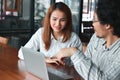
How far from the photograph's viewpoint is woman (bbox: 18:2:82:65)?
2.41 m

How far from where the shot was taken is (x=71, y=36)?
2617 millimetres

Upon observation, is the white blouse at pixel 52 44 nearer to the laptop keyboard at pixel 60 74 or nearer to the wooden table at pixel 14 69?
the wooden table at pixel 14 69

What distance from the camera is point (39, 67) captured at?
1675 mm

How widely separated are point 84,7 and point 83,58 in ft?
21.1

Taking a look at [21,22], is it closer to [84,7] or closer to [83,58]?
[84,7]

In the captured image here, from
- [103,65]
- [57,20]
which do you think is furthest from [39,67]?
[57,20]

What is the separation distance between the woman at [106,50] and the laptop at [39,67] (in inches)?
6.9

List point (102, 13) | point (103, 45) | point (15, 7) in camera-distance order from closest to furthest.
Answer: point (102, 13) < point (103, 45) < point (15, 7)

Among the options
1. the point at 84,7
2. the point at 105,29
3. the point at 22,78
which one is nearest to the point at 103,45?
the point at 105,29

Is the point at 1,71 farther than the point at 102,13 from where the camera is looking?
Yes

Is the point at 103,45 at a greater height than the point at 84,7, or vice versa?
the point at 84,7

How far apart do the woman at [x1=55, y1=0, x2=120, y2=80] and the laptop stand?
17 centimetres

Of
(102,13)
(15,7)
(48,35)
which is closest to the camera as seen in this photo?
(102,13)

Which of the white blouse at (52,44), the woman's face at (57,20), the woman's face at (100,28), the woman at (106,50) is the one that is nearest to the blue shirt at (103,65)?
the woman at (106,50)
